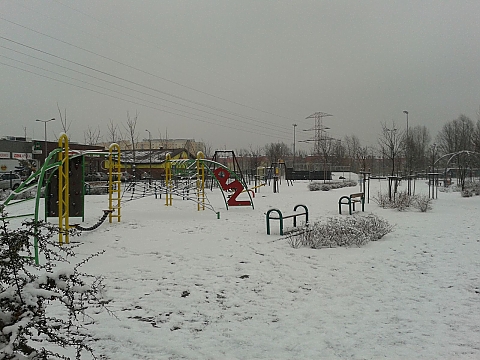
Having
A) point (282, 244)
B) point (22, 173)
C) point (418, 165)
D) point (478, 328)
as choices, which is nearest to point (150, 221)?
point (282, 244)

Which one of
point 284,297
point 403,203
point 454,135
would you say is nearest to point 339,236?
point 284,297

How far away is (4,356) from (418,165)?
54392mm

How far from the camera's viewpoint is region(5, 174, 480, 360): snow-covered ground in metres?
4.04

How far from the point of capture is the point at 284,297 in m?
5.59

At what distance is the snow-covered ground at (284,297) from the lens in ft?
13.3

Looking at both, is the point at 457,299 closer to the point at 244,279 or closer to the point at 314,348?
the point at 314,348

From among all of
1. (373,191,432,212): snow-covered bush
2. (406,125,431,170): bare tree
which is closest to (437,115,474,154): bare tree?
(406,125,431,170): bare tree

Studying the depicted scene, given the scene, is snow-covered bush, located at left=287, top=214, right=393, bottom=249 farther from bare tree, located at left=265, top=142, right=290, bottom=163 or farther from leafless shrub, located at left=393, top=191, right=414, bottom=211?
bare tree, located at left=265, top=142, right=290, bottom=163

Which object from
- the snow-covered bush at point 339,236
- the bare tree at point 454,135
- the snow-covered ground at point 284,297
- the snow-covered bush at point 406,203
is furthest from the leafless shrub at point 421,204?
the bare tree at point 454,135

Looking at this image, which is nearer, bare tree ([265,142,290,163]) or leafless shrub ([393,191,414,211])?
leafless shrub ([393,191,414,211])

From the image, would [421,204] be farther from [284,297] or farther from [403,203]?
[284,297]

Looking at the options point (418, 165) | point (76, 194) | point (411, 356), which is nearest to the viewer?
point (411, 356)

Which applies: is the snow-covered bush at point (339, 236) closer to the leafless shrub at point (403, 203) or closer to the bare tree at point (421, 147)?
the leafless shrub at point (403, 203)

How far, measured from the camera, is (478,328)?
4.41 meters
